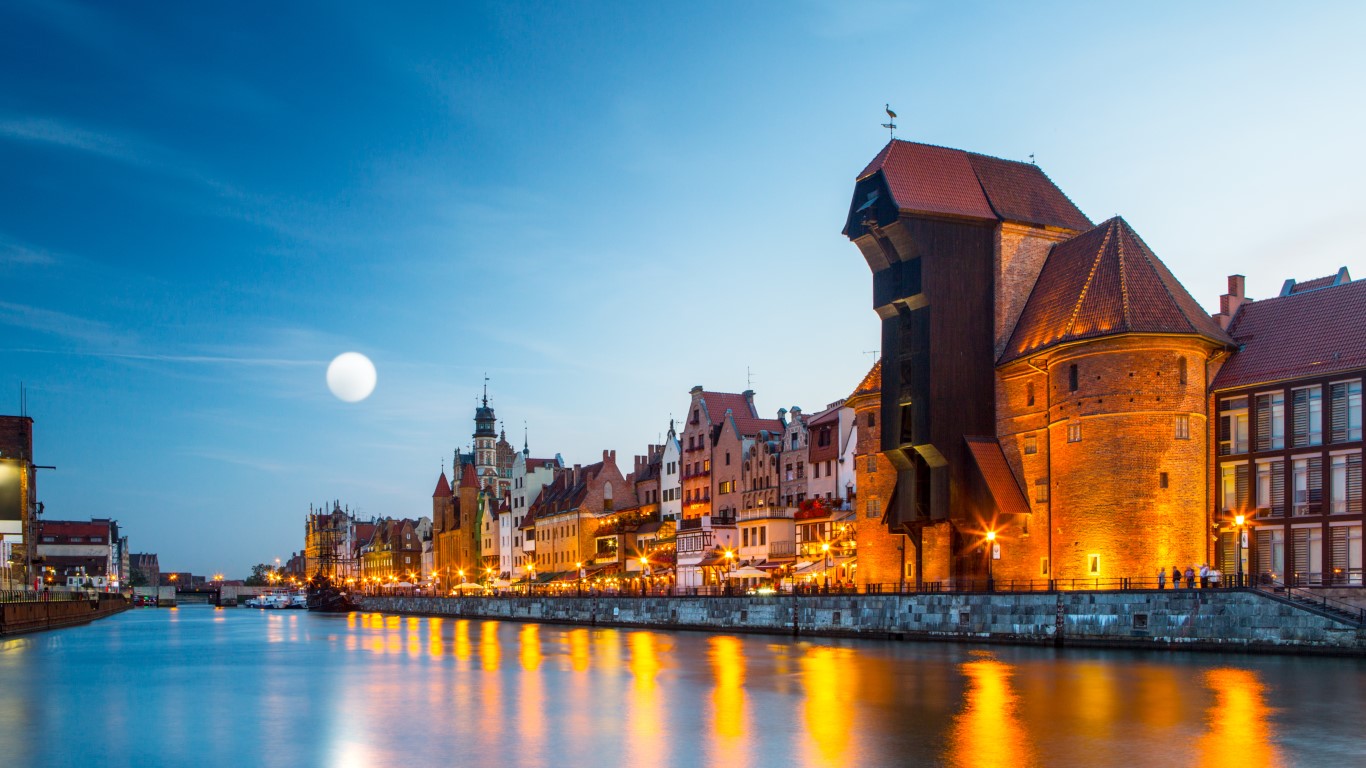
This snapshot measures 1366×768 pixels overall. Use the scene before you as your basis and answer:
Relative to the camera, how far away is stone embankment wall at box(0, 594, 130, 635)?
242 ft

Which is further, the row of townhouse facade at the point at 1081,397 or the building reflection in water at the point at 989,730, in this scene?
the row of townhouse facade at the point at 1081,397

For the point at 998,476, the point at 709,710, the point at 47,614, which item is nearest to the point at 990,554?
the point at 998,476

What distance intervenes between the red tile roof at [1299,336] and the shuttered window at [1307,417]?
0.72 metres

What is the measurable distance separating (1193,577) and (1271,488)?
4715 millimetres

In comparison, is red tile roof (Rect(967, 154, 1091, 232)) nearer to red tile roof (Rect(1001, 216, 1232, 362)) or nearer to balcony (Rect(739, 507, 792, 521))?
red tile roof (Rect(1001, 216, 1232, 362))

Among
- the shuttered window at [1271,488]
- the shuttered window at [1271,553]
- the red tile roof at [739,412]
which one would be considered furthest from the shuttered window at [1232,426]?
the red tile roof at [739,412]

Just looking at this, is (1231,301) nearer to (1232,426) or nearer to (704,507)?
(1232,426)

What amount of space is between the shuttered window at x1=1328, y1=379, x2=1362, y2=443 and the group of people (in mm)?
6584

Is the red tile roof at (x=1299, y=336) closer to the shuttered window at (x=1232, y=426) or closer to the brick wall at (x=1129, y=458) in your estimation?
the shuttered window at (x=1232, y=426)

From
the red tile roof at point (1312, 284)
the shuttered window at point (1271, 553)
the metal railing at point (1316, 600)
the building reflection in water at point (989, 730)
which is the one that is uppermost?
the red tile roof at point (1312, 284)

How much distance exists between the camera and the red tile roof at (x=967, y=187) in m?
57.3

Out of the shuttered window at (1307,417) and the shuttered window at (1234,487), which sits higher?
the shuttered window at (1307,417)

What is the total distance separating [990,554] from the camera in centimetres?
5516

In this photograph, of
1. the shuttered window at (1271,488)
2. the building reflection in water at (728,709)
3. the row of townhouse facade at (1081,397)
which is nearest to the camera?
the building reflection in water at (728,709)
